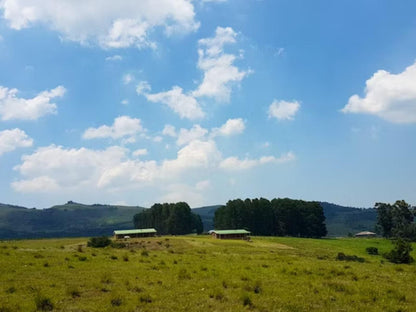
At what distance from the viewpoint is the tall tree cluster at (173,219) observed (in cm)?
16938

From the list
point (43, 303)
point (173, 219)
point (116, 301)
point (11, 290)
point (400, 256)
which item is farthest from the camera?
point (173, 219)

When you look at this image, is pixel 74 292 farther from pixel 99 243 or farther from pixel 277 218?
pixel 277 218

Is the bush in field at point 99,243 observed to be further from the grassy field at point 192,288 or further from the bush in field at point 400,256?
the bush in field at point 400,256

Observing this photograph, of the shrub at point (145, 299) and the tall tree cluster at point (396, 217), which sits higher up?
the tall tree cluster at point (396, 217)

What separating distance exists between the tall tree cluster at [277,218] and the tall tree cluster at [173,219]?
19.2m

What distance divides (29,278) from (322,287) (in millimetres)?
20673

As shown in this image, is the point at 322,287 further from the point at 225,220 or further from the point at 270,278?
the point at 225,220

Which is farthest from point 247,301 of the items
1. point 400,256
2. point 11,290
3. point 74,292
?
point 400,256

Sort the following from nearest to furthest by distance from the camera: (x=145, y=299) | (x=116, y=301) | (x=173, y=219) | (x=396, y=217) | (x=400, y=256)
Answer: (x=116, y=301)
(x=145, y=299)
(x=400, y=256)
(x=396, y=217)
(x=173, y=219)

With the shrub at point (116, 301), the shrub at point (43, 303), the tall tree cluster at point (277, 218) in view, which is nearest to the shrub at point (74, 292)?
the shrub at point (43, 303)

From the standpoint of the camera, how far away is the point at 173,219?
169m

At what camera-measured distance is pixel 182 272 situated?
30.7 metres

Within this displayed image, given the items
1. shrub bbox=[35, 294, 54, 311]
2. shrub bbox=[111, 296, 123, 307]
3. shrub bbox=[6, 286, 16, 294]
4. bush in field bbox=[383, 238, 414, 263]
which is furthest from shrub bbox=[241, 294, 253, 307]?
bush in field bbox=[383, 238, 414, 263]

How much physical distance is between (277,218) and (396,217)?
47888mm
